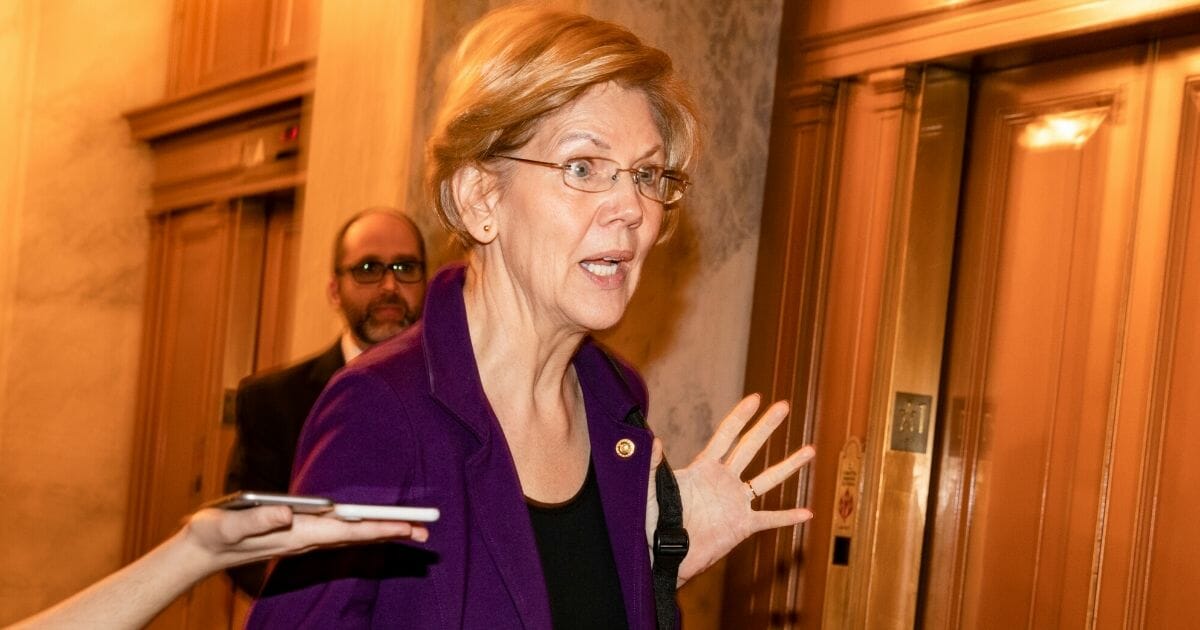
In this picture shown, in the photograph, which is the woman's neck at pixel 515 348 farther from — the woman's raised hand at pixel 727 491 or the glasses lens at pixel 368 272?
the glasses lens at pixel 368 272

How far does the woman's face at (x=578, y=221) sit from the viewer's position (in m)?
2.11

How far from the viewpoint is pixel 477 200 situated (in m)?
2.20

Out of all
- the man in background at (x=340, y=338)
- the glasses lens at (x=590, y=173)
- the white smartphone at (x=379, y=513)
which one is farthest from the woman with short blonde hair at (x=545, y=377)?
the man in background at (x=340, y=338)

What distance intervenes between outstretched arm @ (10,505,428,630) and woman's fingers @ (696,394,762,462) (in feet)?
3.38

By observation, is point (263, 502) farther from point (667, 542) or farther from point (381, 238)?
point (381, 238)

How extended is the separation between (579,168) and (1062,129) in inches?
97.9

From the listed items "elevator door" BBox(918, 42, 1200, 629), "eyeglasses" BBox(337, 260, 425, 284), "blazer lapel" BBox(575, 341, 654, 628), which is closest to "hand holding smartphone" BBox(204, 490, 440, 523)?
"blazer lapel" BBox(575, 341, 654, 628)

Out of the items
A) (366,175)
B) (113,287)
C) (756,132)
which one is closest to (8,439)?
(113,287)

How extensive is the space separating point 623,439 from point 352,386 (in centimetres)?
55

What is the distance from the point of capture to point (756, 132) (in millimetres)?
5129

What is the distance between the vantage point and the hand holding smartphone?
132 cm

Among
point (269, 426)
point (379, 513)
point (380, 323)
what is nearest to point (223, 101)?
point (380, 323)

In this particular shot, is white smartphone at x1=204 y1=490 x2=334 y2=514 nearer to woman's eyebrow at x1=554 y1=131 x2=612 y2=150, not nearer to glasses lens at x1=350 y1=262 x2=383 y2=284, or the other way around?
woman's eyebrow at x1=554 y1=131 x2=612 y2=150

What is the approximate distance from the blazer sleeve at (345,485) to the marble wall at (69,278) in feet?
20.7
